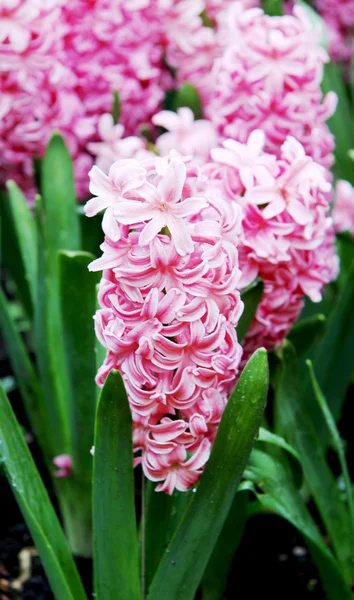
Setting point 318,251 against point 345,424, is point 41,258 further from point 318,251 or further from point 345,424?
point 345,424

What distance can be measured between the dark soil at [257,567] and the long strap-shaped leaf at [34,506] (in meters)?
0.38

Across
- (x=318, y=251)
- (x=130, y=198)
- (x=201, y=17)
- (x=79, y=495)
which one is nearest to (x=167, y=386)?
(x=130, y=198)

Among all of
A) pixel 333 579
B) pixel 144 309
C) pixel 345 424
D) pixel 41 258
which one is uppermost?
pixel 144 309

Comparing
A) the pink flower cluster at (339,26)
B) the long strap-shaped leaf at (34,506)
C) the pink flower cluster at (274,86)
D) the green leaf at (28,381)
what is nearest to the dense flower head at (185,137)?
the pink flower cluster at (274,86)

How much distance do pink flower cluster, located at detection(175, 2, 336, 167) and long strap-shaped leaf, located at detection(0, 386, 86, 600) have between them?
1.91 ft

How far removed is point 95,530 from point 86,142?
851mm

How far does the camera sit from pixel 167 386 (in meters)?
0.86

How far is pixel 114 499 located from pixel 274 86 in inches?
25.8

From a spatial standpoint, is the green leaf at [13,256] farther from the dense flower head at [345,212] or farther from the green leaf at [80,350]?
the dense flower head at [345,212]

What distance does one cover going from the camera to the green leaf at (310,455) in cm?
116

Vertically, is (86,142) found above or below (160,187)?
below

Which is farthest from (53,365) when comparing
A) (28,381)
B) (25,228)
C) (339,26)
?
(339,26)

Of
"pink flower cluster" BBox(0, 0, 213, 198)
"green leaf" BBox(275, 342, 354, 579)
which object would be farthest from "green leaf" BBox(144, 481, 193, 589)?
"pink flower cluster" BBox(0, 0, 213, 198)

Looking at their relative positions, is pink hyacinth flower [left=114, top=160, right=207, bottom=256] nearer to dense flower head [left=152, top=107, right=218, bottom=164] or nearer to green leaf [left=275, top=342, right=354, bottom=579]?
green leaf [left=275, top=342, right=354, bottom=579]
